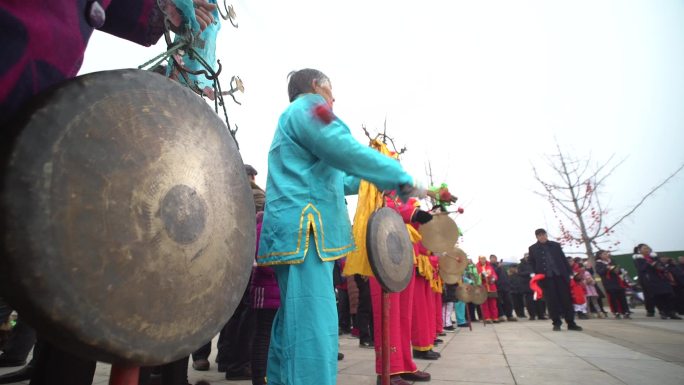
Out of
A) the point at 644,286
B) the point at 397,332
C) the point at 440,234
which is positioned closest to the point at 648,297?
the point at 644,286

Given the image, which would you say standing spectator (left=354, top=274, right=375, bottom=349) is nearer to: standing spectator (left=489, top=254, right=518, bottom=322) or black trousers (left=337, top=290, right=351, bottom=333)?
black trousers (left=337, top=290, right=351, bottom=333)

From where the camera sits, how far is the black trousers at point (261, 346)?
2875 mm

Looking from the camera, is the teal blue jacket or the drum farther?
the drum

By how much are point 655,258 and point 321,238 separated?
1312 centimetres

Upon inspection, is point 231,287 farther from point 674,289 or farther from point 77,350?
point 674,289

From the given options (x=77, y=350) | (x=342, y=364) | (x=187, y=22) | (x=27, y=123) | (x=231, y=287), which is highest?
(x=187, y=22)

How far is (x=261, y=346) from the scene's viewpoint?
117 inches

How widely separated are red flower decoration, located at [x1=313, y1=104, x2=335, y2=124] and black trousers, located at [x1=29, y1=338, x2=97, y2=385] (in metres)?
1.32

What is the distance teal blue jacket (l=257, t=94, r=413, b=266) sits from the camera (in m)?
1.72

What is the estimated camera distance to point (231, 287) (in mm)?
894

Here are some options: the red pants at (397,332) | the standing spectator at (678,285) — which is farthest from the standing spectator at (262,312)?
the standing spectator at (678,285)

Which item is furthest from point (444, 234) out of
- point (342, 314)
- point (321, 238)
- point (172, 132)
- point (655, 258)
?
point (655, 258)

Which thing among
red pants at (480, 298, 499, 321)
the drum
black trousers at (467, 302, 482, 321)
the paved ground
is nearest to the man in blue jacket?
the paved ground

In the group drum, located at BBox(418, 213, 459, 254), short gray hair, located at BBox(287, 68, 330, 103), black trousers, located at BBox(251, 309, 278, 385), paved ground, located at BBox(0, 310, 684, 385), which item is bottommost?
paved ground, located at BBox(0, 310, 684, 385)
